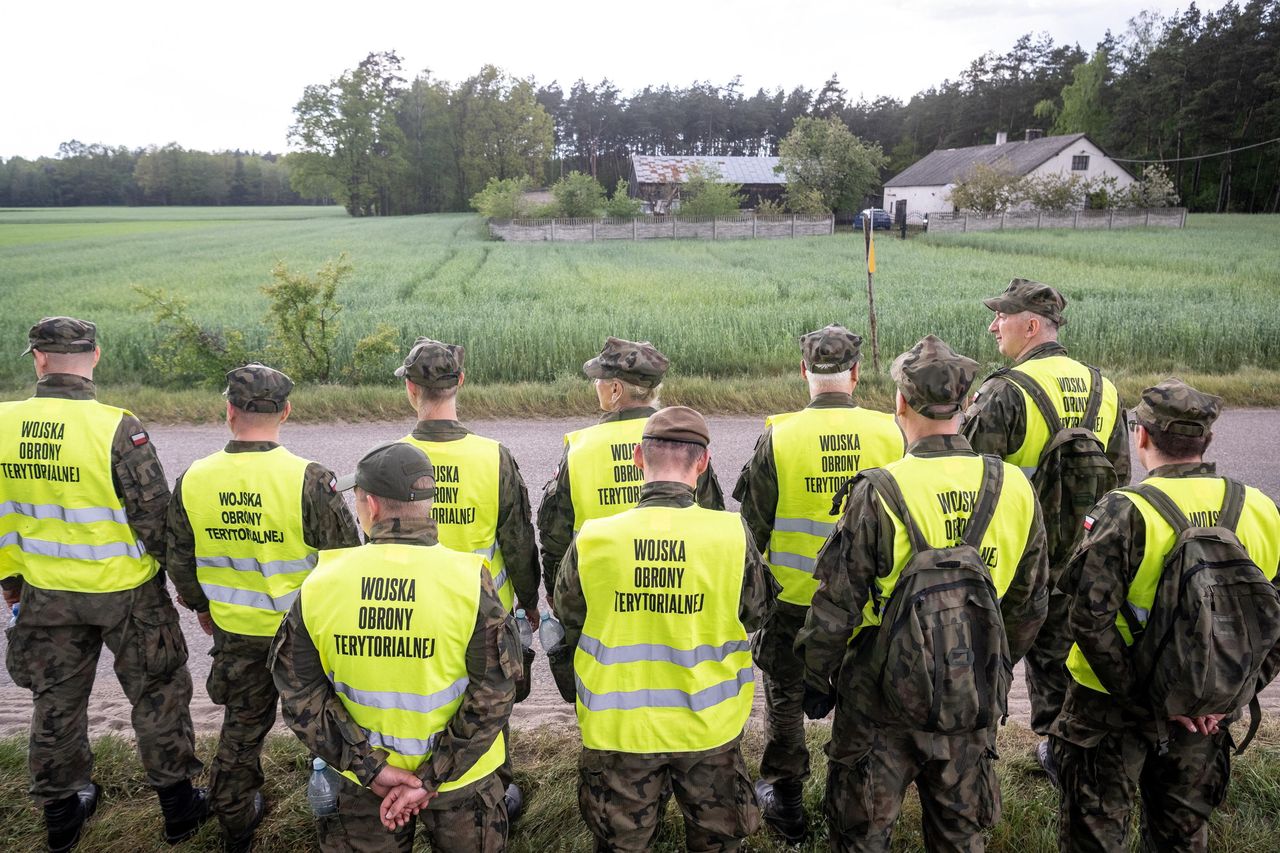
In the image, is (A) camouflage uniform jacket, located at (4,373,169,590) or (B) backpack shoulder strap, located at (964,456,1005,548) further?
(A) camouflage uniform jacket, located at (4,373,169,590)

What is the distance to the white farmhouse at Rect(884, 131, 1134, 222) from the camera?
169 ft

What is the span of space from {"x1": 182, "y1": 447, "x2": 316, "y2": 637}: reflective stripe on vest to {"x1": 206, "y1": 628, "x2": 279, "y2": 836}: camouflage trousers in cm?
11

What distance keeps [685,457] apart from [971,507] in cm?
101

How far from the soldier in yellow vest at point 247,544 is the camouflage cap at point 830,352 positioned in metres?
2.25

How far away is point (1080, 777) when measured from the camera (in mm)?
→ 3174

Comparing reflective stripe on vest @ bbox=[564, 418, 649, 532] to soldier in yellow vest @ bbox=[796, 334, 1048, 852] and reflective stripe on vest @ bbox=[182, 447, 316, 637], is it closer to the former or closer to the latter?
soldier in yellow vest @ bbox=[796, 334, 1048, 852]

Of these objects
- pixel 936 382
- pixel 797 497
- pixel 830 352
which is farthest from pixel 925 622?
pixel 830 352

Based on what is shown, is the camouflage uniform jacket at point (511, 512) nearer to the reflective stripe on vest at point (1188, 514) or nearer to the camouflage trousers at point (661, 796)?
the camouflage trousers at point (661, 796)

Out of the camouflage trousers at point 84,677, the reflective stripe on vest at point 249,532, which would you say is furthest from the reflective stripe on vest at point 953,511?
the camouflage trousers at point 84,677

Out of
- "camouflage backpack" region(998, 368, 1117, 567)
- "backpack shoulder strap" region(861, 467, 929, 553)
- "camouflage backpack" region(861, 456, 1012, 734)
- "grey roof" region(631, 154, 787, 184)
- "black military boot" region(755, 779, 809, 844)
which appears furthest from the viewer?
"grey roof" region(631, 154, 787, 184)

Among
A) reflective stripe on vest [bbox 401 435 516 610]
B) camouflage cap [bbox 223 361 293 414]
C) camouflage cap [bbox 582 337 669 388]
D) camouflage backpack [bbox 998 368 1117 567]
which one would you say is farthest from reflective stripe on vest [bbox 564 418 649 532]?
camouflage backpack [bbox 998 368 1117 567]

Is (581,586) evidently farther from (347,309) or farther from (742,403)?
(347,309)

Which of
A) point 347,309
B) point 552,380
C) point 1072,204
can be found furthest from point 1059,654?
point 1072,204

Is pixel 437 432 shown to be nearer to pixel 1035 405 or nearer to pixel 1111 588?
pixel 1111 588
